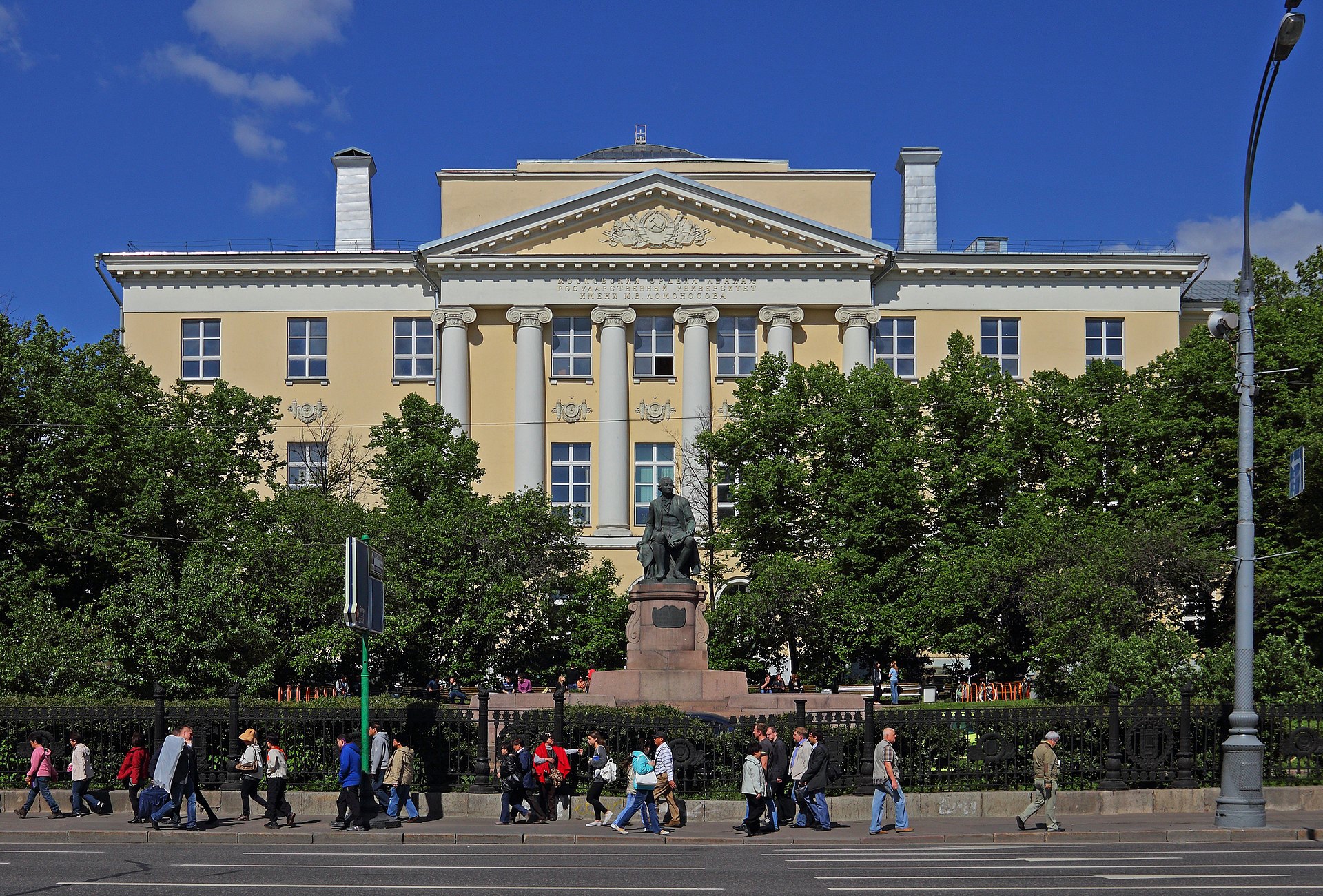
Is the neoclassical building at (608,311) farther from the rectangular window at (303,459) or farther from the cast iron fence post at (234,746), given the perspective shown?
the cast iron fence post at (234,746)

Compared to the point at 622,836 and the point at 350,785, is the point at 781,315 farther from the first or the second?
the point at 350,785

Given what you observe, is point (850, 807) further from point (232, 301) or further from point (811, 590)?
point (232, 301)

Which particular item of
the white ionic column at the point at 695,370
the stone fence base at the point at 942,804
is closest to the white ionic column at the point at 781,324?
the white ionic column at the point at 695,370

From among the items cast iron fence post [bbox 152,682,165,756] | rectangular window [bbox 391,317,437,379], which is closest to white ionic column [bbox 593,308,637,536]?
rectangular window [bbox 391,317,437,379]

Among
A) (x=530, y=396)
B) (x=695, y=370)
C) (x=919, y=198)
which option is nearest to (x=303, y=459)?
(x=530, y=396)

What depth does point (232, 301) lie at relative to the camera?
199 feet

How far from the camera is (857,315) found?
59.3m

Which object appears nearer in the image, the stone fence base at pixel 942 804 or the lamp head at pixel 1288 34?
the lamp head at pixel 1288 34

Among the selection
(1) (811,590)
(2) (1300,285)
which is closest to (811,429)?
(1) (811,590)

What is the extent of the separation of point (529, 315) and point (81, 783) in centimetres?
3671

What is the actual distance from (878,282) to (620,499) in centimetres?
1368

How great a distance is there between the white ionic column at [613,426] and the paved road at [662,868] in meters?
36.3

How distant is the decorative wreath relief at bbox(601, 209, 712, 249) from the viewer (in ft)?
194

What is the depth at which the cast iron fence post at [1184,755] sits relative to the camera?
24.9m
